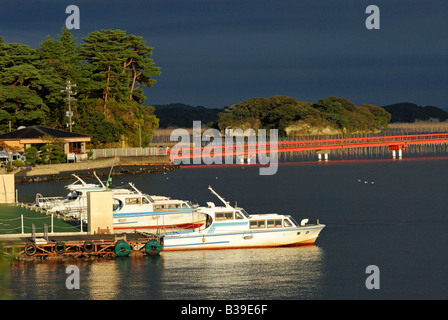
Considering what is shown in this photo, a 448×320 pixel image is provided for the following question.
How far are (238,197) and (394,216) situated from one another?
2540 cm

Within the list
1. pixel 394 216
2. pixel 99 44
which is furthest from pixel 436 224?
pixel 99 44

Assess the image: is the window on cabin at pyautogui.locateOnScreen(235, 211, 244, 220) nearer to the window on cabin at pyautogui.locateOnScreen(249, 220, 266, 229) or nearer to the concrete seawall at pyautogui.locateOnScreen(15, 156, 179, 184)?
the window on cabin at pyautogui.locateOnScreen(249, 220, 266, 229)

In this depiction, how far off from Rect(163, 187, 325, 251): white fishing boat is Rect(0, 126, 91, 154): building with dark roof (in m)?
70.3

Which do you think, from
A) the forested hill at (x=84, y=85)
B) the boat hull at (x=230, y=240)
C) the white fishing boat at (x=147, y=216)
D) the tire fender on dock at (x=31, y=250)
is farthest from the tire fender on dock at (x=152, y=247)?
the forested hill at (x=84, y=85)

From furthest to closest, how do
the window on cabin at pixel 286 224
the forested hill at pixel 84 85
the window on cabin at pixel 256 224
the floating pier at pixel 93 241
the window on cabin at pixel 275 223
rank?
1. the forested hill at pixel 84 85
2. the window on cabin at pixel 286 224
3. the window on cabin at pixel 275 223
4. the window on cabin at pixel 256 224
5. the floating pier at pixel 93 241

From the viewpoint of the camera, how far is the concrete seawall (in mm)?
114375

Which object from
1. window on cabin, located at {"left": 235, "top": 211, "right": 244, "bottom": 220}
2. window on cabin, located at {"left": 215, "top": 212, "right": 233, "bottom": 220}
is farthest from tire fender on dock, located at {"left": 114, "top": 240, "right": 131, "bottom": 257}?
window on cabin, located at {"left": 235, "top": 211, "right": 244, "bottom": 220}

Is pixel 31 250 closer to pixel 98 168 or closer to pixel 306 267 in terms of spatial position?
pixel 306 267

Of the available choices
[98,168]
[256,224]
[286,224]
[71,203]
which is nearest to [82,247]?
[256,224]

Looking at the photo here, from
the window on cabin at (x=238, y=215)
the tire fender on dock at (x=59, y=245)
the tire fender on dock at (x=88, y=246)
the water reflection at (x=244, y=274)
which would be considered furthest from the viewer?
the window on cabin at (x=238, y=215)

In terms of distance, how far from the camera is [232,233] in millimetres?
56219

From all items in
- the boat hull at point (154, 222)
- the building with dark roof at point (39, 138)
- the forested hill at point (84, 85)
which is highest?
the forested hill at point (84, 85)

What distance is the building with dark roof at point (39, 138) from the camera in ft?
402

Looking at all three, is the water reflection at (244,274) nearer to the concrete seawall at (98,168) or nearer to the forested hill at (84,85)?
the concrete seawall at (98,168)
